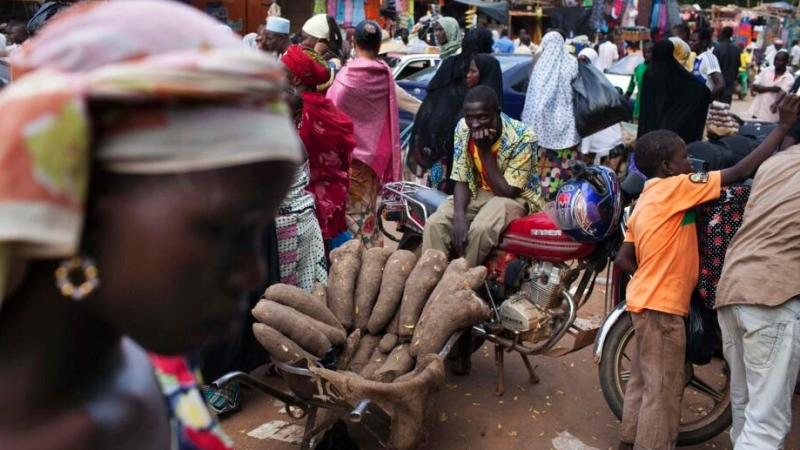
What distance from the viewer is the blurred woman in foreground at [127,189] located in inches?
32.2

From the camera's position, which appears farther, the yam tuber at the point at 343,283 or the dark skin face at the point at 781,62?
the dark skin face at the point at 781,62

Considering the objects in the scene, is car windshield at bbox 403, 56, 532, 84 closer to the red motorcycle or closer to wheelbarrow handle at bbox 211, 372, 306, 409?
the red motorcycle

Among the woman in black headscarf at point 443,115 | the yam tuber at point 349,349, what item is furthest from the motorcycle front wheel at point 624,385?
the woman in black headscarf at point 443,115

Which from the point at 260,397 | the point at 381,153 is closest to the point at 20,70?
the point at 260,397

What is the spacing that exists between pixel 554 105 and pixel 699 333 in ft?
13.3

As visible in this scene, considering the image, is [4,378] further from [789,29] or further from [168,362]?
[789,29]

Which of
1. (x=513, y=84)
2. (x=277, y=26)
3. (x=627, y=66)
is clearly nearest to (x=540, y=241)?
(x=277, y=26)

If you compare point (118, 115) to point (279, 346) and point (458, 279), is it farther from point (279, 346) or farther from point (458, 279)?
point (458, 279)

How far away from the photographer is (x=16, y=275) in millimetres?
883

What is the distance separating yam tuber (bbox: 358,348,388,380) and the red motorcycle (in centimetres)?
62

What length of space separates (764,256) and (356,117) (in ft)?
11.4

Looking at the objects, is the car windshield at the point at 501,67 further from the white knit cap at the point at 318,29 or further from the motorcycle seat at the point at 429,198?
the motorcycle seat at the point at 429,198

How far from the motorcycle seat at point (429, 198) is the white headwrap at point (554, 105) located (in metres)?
2.53

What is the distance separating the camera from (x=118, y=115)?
84 cm
